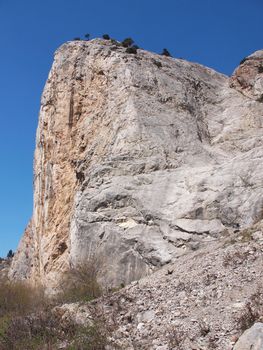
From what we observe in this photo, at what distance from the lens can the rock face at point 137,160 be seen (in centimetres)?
2061

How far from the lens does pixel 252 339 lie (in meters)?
8.65

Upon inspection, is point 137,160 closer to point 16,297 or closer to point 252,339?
point 16,297

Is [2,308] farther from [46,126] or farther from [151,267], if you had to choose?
[46,126]

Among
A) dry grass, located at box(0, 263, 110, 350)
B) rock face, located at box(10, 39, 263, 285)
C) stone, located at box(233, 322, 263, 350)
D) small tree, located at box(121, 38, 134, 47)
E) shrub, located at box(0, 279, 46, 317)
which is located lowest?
stone, located at box(233, 322, 263, 350)

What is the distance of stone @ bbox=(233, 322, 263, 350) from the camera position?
334 inches

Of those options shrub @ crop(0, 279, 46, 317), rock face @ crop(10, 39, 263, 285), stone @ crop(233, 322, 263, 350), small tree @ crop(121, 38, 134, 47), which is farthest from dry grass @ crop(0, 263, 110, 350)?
small tree @ crop(121, 38, 134, 47)

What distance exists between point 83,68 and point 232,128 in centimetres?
1209

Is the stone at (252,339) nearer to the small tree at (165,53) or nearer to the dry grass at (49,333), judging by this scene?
the dry grass at (49,333)

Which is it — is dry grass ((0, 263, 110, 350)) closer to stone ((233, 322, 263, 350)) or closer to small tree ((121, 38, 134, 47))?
stone ((233, 322, 263, 350))

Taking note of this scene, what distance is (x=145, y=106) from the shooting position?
28.4 meters

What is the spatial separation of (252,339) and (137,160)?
1688 centimetres

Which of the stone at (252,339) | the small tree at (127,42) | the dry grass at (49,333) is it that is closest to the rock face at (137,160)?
the small tree at (127,42)

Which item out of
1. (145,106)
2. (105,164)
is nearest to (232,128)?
(145,106)

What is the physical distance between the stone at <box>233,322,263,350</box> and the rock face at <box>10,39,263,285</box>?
909 cm
